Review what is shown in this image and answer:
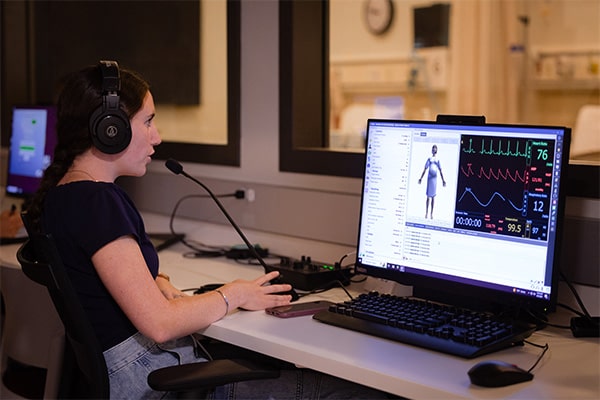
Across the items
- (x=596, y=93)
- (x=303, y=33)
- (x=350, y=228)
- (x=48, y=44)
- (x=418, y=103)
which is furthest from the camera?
(x=418, y=103)

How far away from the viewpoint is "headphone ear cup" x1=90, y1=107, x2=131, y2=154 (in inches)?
65.7

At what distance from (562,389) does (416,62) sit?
4.08 metres

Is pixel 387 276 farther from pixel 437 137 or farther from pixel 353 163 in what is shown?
pixel 353 163

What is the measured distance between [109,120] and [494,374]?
0.91m

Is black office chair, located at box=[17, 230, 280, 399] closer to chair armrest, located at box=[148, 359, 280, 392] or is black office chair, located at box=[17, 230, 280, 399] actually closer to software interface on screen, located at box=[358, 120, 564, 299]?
chair armrest, located at box=[148, 359, 280, 392]

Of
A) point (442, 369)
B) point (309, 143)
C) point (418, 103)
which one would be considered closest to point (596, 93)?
point (418, 103)

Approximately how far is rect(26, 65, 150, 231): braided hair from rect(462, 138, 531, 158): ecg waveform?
2.40 feet

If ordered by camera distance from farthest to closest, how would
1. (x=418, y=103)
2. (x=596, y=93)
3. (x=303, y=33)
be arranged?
(x=418, y=103)
(x=596, y=93)
(x=303, y=33)

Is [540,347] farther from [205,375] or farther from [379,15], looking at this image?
[379,15]

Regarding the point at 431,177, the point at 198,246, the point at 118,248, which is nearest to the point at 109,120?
the point at 118,248

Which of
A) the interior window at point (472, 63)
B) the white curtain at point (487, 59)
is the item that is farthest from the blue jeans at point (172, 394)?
the white curtain at point (487, 59)

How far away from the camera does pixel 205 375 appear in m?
1.47

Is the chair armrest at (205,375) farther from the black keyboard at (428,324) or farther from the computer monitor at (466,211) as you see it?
the computer monitor at (466,211)

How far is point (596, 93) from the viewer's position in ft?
15.6
